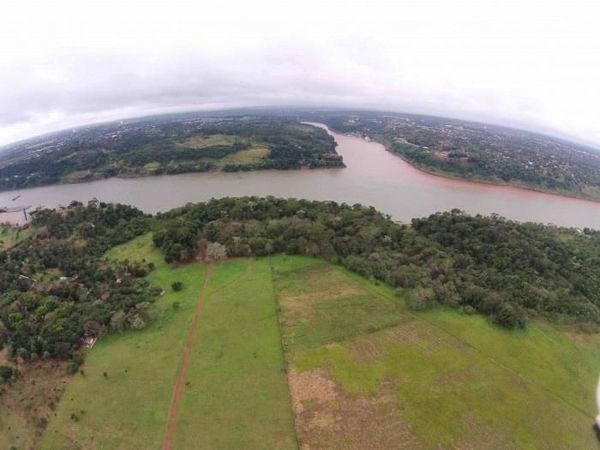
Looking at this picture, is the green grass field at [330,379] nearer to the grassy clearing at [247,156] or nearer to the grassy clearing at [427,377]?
the grassy clearing at [427,377]

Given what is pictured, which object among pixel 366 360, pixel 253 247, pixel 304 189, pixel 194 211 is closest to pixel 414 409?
pixel 366 360

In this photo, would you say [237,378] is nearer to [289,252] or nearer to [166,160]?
[289,252]

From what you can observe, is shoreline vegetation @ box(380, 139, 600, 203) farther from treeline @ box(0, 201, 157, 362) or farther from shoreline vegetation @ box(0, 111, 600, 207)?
treeline @ box(0, 201, 157, 362)

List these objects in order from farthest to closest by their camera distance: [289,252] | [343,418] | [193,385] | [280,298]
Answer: [289,252], [280,298], [193,385], [343,418]

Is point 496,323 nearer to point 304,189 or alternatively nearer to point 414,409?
point 414,409

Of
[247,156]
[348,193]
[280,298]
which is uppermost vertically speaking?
[247,156]

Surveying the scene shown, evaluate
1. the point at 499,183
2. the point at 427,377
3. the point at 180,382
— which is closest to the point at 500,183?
the point at 499,183

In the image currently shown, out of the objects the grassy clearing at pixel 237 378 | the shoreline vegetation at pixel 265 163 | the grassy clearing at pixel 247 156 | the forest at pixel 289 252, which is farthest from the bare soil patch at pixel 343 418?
the grassy clearing at pixel 247 156
